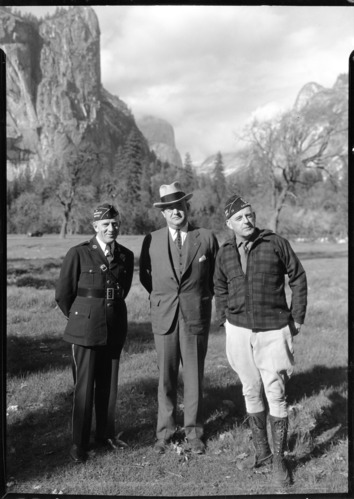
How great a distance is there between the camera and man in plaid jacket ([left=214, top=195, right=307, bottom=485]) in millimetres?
3691

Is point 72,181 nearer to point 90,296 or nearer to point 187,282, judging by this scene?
point 90,296

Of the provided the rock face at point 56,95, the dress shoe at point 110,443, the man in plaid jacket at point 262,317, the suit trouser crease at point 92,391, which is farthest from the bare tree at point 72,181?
the dress shoe at point 110,443

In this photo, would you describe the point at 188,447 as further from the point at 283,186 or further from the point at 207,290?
the point at 283,186

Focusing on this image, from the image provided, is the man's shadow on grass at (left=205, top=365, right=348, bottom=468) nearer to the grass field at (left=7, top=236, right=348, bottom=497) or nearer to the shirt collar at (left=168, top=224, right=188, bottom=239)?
the grass field at (left=7, top=236, right=348, bottom=497)

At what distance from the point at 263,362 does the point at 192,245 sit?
127cm

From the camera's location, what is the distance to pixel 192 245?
4227 millimetres

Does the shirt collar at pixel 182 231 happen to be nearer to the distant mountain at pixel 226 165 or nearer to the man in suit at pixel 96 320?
the man in suit at pixel 96 320

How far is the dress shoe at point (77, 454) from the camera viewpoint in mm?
3891

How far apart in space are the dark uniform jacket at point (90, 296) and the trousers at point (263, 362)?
3.72 feet

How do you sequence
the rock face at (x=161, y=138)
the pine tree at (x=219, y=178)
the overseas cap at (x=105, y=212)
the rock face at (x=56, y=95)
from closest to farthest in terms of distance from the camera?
the overseas cap at (x=105, y=212)
the rock face at (x=56, y=95)
the rock face at (x=161, y=138)
the pine tree at (x=219, y=178)

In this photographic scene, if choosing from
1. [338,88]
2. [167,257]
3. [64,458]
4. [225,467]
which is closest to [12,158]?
[167,257]

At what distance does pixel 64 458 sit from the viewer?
3965 millimetres

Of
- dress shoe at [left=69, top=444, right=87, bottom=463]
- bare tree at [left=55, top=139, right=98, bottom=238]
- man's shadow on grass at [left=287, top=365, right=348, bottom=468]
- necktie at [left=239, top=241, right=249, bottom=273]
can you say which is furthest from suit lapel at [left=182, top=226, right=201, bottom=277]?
bare tree at [left=55, top=139, right=98, bottom=238]

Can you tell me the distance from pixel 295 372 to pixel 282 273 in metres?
2.87
